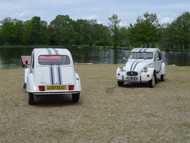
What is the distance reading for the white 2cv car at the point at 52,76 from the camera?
1277 centimetres

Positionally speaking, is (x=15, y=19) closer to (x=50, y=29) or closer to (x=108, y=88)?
(x=50, y=29)

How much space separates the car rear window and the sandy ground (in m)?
1.22

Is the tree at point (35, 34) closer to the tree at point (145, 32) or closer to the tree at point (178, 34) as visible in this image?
the tree at point (178, 34)

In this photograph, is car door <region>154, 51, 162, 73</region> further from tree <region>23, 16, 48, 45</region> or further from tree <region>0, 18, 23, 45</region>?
tree <region>0, 18, 23, 45</region>

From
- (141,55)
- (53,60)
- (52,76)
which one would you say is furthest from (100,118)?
(141,55)

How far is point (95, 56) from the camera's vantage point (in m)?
48.9

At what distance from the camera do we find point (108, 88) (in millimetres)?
18000

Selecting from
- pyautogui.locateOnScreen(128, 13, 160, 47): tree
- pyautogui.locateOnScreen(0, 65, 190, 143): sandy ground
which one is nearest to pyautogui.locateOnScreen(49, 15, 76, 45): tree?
pyautogui.locateOnScreen(128, 13, 160, 47): tree

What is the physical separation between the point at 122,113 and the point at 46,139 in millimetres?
3487

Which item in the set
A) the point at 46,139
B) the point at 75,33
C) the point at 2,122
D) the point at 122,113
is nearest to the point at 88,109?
the point at 122,113

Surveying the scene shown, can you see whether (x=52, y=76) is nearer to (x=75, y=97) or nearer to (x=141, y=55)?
(x=75, y=97)

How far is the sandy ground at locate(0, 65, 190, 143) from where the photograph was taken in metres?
8.62

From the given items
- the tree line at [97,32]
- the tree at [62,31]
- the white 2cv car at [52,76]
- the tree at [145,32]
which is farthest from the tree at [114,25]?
the white 2cv car at [52,76]

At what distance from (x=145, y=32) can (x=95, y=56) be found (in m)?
7.01
